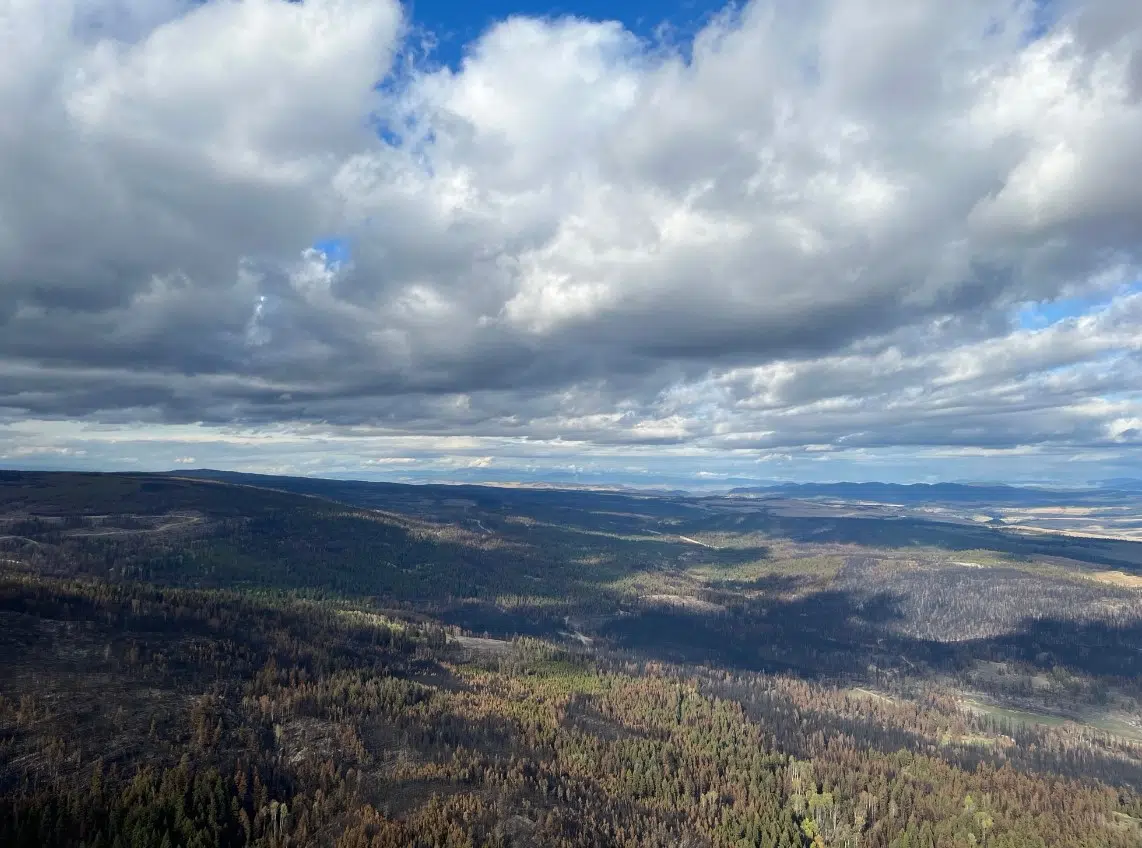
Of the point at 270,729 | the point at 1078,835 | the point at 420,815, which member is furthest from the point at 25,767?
the point at 1078,835

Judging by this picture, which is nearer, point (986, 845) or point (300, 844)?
point (300, 844)

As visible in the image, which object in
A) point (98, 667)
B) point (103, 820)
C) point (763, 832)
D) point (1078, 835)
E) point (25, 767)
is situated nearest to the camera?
point (103, 820)

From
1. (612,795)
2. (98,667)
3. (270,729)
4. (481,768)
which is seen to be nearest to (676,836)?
(612,795)

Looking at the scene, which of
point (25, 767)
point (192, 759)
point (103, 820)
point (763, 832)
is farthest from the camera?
point (763, 832)

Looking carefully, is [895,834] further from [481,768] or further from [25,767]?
[25,767]

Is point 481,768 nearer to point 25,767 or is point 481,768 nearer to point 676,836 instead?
point 676,836

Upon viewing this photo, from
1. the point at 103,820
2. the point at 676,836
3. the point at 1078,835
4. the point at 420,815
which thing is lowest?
the point at 1078,835

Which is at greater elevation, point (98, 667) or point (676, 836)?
point (98, 667)

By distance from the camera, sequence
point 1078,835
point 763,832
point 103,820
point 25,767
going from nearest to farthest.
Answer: point 103,820 → point 25,767 → point 763,832 → point 1078,835

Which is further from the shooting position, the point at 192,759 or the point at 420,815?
the point at 192,759
